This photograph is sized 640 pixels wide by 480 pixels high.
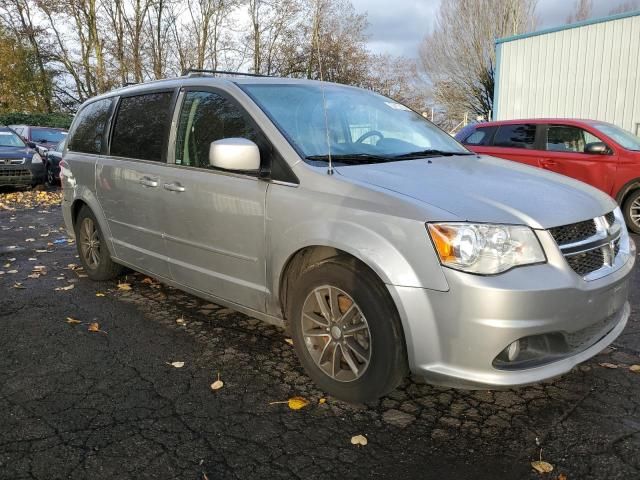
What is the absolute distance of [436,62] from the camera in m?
33.6

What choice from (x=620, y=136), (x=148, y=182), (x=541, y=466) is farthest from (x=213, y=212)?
(x=620, y=136)

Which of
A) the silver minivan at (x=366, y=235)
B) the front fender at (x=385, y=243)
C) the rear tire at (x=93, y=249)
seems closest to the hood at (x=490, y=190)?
the silver minivan at (x=366, y=235)

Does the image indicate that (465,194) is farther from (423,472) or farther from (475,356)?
(423,472)

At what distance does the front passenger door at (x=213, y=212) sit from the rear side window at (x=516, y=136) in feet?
20.9

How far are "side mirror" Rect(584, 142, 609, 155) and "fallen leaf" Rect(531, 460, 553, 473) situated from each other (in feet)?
21.3

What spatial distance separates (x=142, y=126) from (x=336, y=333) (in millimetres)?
2467

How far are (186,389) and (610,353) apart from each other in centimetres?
266

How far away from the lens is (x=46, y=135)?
683 inches

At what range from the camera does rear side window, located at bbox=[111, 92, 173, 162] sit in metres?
4.05

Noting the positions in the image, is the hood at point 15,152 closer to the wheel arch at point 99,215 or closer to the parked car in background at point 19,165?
the parked car in background at point 19,165

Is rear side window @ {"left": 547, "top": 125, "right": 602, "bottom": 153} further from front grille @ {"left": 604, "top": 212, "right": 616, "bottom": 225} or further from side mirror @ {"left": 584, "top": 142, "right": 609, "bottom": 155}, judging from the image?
front grille @ {"left": 604, "top": 212, "right": 616, "bottom": 225}

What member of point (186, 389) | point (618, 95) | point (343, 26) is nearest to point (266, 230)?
point (186, 389)

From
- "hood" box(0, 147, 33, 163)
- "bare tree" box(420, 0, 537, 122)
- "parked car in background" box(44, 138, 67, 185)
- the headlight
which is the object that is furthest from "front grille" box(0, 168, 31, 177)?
"bare tree" box(420, 0, 537, 122)

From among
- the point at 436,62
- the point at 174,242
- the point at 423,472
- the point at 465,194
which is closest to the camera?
the point at 423,472
